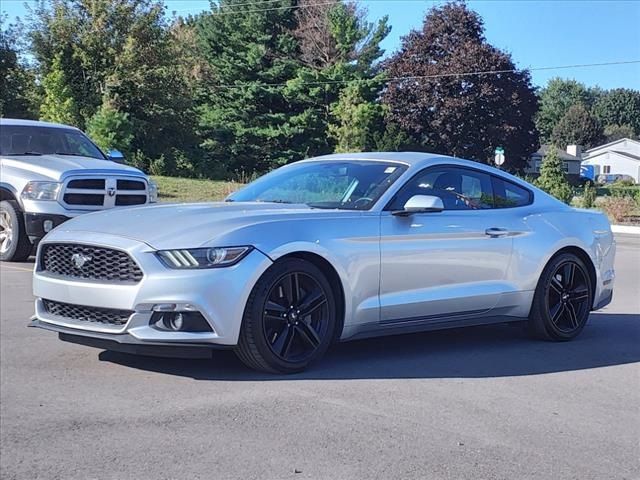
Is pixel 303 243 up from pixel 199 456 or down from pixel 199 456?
up

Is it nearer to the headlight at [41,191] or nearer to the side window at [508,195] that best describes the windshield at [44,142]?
the headlight at [41,191]

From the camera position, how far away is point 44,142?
11727mm

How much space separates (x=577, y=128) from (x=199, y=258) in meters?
116

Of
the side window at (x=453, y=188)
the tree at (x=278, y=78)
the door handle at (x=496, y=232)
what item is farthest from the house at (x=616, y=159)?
the door handle at (x=496, y=232)

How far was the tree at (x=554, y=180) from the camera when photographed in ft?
99.5

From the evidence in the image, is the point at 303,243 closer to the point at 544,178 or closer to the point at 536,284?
the point at 536,284

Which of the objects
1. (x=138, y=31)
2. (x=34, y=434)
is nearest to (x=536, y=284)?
(x=34, y=434)

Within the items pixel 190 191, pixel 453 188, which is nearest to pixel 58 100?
pixel 190 191

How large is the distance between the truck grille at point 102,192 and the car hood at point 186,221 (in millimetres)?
5080

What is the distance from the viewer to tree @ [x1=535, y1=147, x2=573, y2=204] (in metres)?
30.3

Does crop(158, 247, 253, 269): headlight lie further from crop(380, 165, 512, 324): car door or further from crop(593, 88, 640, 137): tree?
crop(593, 88, 640, 137): tree

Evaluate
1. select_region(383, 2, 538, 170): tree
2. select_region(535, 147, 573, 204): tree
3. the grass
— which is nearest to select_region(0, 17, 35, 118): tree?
the grass

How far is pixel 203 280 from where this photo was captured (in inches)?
190

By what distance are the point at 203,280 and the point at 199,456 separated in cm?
124
